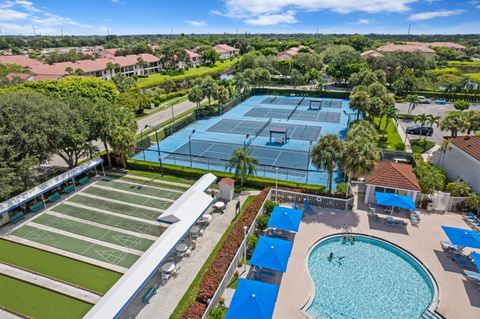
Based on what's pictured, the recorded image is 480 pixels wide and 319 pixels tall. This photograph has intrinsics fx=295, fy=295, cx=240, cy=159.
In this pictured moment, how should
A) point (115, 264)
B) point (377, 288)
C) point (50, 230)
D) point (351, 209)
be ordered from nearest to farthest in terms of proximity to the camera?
1. point (377, 288)
2. point (115, 264)
3. point (50, 230)
4. point (351, 209)

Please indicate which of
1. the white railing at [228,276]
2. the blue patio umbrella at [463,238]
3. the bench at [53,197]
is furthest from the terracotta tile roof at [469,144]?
the bench at [53,197]

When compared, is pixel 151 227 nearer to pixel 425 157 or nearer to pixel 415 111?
pixel 425 157

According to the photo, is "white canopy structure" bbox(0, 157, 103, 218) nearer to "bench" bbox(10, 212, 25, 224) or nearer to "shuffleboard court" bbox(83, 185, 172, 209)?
"bench" bbox(10, 212, 25, 224)

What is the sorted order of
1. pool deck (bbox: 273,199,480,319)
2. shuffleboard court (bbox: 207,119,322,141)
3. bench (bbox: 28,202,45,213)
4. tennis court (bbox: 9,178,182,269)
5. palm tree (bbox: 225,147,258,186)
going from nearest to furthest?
pool deck (bbox: 273,199,480,319), tennis court (bbox: 9,178,182,269), bench (bbox: 28,202,45,213), palm tree (bbox: 225,147,258,186), shuffleboard court (bbox: 207,119,322,141)

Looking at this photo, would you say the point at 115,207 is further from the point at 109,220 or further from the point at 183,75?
the point at 183,75

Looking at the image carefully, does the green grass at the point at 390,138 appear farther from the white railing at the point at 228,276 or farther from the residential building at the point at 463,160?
the white railing at the point at 228,276

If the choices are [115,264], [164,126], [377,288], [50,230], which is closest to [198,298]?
[115,264]

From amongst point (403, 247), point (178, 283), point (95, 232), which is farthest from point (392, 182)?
point (95, 232)

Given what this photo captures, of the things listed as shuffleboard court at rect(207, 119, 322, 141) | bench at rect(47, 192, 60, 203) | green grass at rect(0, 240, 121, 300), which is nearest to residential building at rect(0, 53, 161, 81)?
shuffleboard court at rect(207, 119, 322, 141)
